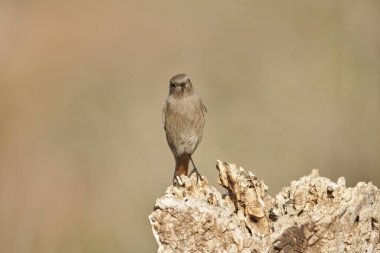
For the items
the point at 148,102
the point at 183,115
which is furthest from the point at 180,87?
the point at 148,102

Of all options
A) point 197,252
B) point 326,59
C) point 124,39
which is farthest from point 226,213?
point 124,39

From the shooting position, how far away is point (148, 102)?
12.6m

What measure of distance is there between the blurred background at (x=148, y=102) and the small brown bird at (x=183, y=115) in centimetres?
187

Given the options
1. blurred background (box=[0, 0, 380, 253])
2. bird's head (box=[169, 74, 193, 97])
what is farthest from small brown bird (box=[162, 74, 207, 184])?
blurred background (box=[0, 0, 380, 253])

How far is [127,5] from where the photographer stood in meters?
15.0

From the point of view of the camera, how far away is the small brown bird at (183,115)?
25.0 feet

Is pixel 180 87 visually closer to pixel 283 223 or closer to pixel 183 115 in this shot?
pixel 183 115

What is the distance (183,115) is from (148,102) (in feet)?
16.6

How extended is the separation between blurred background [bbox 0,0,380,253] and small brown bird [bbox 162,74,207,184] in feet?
6.12

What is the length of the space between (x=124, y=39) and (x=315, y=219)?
9717 mm

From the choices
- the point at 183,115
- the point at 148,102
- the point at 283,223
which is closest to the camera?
the point at 283,223

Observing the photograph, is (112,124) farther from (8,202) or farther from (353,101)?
(353,101)

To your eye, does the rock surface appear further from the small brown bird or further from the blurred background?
the blurred background

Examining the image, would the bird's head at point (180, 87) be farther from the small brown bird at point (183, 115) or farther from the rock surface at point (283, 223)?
the rock surface at point (283, 223)
